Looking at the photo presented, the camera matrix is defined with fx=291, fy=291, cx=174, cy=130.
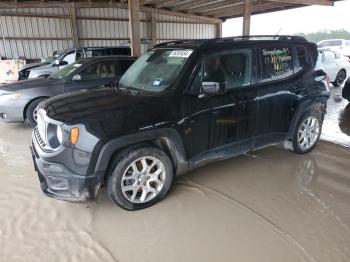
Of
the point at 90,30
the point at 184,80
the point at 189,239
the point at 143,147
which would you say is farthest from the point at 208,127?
the point at 90,30

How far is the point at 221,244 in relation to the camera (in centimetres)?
257

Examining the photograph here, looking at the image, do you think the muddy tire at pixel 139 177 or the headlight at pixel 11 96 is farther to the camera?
the headlight at pixel 11 96

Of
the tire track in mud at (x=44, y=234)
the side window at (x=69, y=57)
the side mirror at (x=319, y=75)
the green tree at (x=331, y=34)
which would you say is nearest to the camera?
the tire track in mud at (x=44, y=234)

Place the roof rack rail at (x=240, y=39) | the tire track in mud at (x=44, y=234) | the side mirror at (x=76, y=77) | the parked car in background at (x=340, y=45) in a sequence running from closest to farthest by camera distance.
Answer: the tire track in mud at (x=44, y=234)
the roof rack rail at (x=240, y=39)
the side mirror at (x=76, y=77)
the parked car in background at (x=340, y=45)

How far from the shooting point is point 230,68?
3451mm

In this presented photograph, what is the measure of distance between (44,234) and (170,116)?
1637mm

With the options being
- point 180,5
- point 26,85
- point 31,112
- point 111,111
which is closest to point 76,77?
point 26,85

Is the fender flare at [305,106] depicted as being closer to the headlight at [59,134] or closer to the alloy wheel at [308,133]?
the alloy wheel at [308,133]

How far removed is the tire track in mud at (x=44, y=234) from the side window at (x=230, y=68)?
2.03 m

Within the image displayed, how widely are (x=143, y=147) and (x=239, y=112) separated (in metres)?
1.31

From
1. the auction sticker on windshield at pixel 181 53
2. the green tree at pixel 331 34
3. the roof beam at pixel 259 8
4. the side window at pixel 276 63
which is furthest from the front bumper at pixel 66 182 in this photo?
the green tree at pixel 331 34

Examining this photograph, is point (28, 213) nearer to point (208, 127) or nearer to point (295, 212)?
point (208, 127)

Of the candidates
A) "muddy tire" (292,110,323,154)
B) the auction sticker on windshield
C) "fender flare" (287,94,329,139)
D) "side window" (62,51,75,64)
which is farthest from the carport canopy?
the auction sticker on windshield

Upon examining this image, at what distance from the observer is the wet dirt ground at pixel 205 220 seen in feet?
8.12
